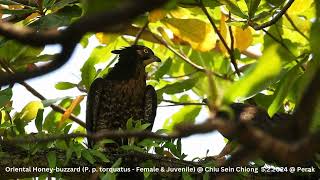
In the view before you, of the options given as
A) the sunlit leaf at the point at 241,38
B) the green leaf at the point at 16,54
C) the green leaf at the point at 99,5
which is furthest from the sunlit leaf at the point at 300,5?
the green leaf at the point at 99,5

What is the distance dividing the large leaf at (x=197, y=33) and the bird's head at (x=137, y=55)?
116cm

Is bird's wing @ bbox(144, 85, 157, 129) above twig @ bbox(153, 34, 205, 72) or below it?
below

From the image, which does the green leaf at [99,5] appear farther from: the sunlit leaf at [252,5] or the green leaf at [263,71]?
the sunlit leaf at [252,5]

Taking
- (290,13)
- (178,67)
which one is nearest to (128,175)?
(290,13)

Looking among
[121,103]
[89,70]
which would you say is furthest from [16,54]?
[121,103]

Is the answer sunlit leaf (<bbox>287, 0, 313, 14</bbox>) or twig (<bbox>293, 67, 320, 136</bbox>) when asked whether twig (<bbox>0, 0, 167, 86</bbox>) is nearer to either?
twig (<bbox>293, 67, 320, 136</bbox>)

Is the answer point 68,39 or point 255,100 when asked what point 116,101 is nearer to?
point 255,100

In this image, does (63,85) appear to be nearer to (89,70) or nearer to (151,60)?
(89,70)

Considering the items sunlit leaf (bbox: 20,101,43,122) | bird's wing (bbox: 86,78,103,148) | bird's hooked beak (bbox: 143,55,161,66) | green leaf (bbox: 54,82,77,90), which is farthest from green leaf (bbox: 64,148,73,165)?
bird's hooked beak (bbox: 143,55,161,66)

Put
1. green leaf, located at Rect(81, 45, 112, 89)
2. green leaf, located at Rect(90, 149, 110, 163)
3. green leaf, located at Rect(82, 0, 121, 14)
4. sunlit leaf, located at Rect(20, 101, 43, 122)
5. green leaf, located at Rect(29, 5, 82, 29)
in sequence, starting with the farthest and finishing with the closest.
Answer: green leaf, located at Rect(81, 45, 112, 89) → sunlit leaf, located at Rect(20, 101, 43, 122) → green leaf, located at Rect(90, 149, 110, 163) → green leaf, located at Rect(29, 5, 82, 29) → green leaf, located at Rect(82, 0, 121, 14)

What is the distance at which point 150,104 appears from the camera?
574 centimetres

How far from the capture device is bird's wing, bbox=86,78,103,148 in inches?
221

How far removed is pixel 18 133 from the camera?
4.26 m

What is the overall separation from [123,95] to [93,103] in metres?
0.43
